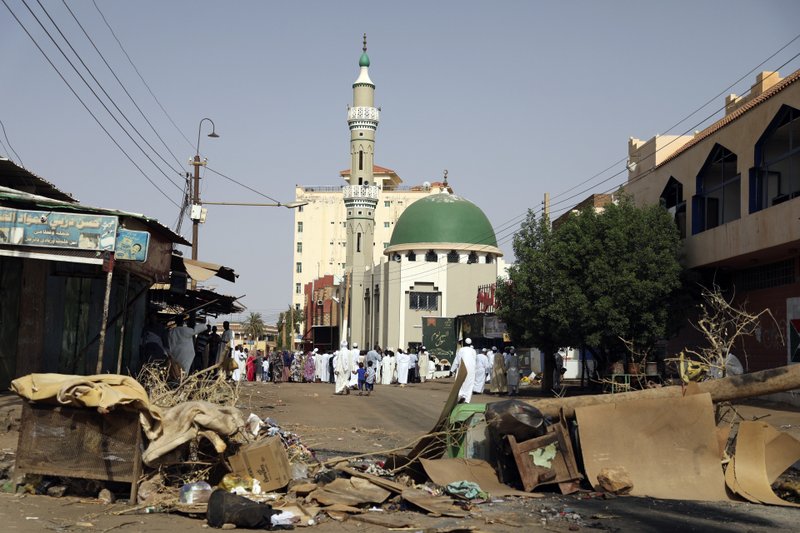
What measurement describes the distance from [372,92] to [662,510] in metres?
55.6

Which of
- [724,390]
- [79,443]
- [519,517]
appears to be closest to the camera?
[519,517]

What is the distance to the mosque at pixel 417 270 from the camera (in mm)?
54562

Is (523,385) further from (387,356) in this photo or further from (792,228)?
(792,228)

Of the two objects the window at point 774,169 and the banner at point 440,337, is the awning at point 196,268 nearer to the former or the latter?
the window at point 774,169

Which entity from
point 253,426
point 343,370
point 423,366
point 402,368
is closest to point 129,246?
point 253,426

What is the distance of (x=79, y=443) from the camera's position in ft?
25.8

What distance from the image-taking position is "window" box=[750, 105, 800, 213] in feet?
69.0

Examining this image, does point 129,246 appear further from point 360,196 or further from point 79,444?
point 360,196

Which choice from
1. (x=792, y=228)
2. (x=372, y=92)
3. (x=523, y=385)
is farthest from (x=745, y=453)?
(x=372, y=92)

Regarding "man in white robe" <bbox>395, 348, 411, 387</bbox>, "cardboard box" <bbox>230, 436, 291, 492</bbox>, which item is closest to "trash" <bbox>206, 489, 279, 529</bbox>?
"cardboard box" <bbox>230, 436, 291, 492</bbox>

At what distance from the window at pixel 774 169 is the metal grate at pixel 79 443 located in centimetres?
1760

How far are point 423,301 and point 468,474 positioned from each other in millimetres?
46022

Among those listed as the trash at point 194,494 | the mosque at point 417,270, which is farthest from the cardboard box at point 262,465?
the mosque at point 417,270

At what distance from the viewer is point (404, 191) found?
10412cm
